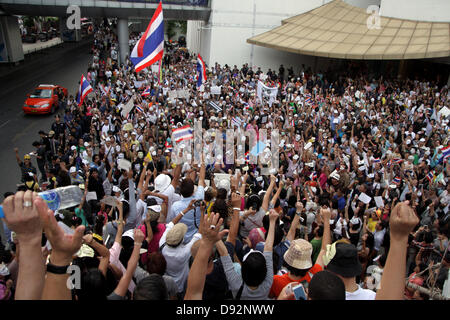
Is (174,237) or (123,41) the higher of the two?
(174,237)

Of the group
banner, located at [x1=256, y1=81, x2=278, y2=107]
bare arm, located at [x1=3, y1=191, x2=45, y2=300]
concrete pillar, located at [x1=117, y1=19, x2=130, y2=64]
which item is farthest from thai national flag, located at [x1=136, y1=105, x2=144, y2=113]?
concrete pillar, located at [x1=117, y1=19, x2=130, y2=64]

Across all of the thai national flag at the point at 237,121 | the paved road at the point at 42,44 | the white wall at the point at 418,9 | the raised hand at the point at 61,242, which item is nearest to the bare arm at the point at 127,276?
the raised hand at the point at 61,242

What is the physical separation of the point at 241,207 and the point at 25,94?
2061 centimetres

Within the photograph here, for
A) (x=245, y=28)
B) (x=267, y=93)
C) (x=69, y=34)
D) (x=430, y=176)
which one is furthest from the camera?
(x=69, y=34)

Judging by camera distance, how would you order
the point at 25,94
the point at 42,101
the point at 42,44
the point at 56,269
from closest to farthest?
the point at 56,269 < the point at 42,101 < the point at 25,94 < the point at 42,44

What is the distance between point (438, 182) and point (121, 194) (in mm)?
6833

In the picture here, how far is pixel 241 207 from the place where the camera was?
5.53m

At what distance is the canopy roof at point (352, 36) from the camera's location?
18391mm

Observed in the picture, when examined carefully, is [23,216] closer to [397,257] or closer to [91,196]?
[397,257]

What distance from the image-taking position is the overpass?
21.8m

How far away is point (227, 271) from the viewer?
110 inches

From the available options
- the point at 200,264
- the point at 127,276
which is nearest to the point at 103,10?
the point at 127,276

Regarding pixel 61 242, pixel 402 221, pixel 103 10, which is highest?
pixel 103 10

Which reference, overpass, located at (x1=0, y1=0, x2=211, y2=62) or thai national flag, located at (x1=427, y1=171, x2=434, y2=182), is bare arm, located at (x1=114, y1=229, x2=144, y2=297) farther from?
overpass, located at (x1=0, y1=0, x2=211, y2=62)
